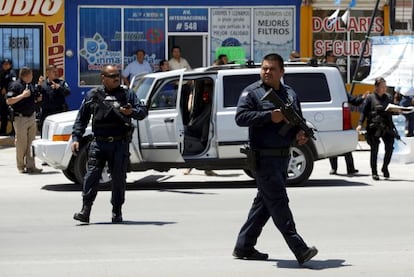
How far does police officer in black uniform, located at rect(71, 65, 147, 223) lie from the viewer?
10.7 metres

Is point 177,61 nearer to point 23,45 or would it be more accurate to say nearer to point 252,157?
point 23,45

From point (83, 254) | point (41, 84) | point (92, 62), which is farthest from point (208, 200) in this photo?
point (92, 62)

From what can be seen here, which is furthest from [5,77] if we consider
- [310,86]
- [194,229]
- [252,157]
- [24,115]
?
[252,157]

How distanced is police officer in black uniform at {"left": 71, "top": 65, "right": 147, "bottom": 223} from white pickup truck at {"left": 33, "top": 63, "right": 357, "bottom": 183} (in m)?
3.50

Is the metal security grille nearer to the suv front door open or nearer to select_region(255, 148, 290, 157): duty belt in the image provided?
the suv front door open

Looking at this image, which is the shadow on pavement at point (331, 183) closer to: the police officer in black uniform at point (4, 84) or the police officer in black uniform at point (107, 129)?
the police officer in black uniform at point (107, 129)

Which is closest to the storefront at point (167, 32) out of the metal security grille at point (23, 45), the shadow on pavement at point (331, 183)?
the metal security grille at point (23, 45)

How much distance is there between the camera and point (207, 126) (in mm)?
14906

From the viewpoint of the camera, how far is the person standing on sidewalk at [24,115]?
55.3ft

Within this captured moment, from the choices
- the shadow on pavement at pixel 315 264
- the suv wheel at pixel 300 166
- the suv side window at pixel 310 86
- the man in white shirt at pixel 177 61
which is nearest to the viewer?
the shadow on pavement at pixel 315 264

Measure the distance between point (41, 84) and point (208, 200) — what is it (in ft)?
19.4

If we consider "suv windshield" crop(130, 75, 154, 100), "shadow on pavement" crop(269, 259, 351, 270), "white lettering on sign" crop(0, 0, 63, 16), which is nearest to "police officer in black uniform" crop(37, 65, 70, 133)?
"suv windshield" crop(130, 75, 154, 100)

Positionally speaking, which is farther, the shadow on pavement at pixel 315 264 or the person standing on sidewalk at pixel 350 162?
the person standing on sidewalk at pixel 350 162

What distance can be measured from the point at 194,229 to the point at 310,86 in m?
5.04
